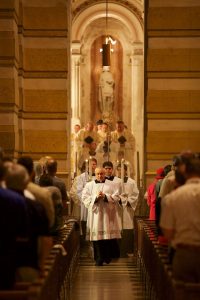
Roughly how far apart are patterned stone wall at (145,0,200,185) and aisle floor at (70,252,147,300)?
1.92 metres

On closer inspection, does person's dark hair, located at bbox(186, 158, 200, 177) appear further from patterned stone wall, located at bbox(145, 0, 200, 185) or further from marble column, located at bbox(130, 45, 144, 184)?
marble column, located at bbox(130, 45, 144, 184)

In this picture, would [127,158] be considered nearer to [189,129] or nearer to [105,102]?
[189,129]

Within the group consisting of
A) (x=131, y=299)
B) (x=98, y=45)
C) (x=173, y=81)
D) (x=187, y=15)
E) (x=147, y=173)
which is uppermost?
(x=98, y=45)

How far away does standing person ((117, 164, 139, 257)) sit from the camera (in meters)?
15.7

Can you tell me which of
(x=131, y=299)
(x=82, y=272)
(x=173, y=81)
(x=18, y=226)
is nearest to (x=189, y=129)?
(x=173, y=81)

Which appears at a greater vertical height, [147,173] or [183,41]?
[183,41]

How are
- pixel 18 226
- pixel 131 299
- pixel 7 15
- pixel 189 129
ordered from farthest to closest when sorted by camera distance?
1. pixel 189 129
2. pixel 7 15
3. pixel 131 299
4. pixel 18 226

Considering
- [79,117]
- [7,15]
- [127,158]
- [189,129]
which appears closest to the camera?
[7,15]

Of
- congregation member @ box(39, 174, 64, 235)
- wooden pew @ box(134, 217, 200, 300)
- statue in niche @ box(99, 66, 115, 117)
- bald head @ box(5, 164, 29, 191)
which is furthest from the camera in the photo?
statue in niche @ box(99, 66, 115, 117)

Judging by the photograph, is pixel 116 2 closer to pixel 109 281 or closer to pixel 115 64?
pixel 115 64

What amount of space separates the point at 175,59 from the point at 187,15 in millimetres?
824

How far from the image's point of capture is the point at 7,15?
13969mm

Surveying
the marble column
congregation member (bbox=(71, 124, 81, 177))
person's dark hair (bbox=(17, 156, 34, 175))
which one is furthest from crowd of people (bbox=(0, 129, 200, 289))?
the marble column

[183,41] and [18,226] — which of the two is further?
[183,41]
